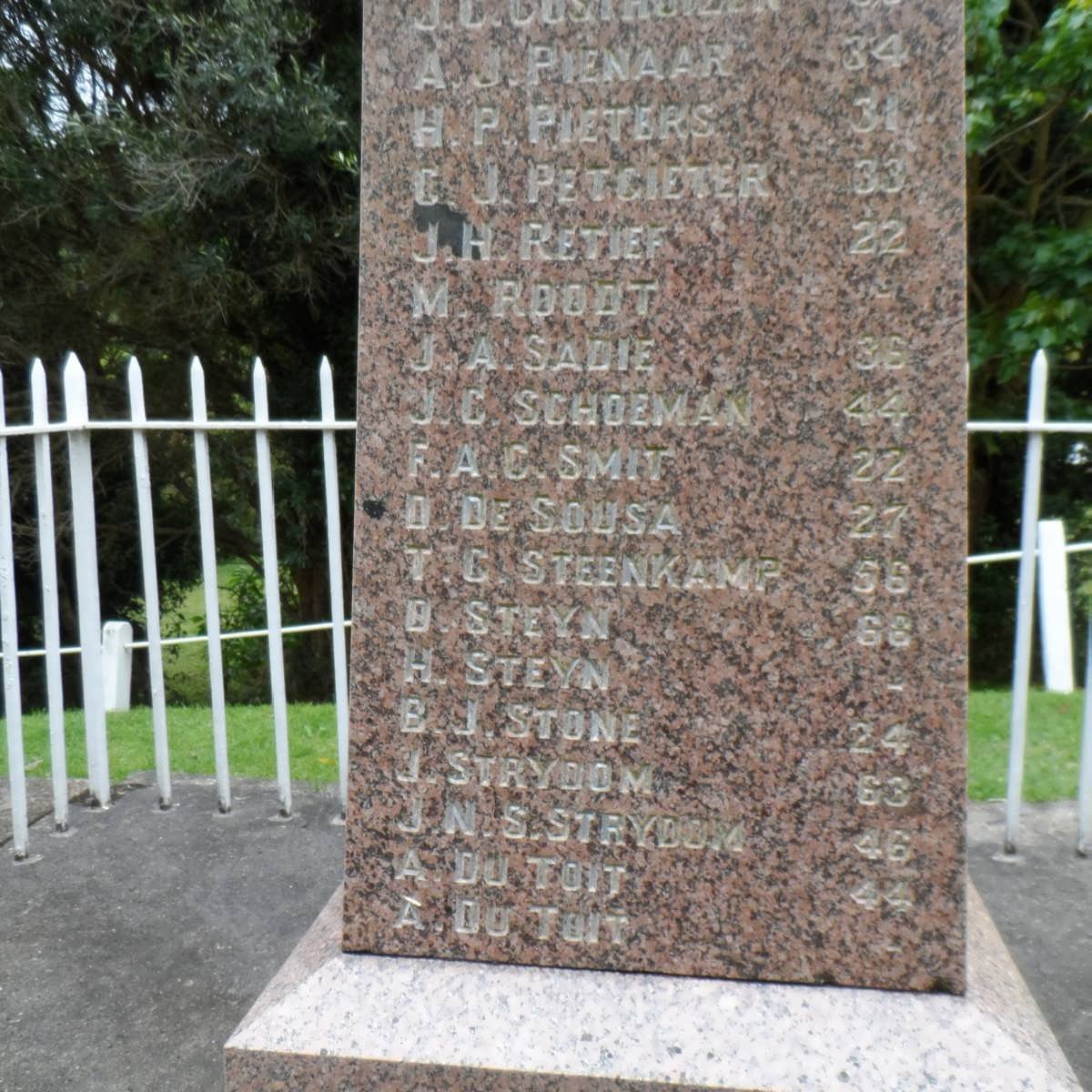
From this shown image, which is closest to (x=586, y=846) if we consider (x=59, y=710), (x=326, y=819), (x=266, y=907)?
(x=266, y=907)

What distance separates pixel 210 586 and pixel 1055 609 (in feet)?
16.0

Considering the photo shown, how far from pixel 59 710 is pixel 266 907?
1.11m

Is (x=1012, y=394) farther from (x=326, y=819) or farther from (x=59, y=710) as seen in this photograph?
(x=59, y=710)

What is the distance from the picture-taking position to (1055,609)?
5.62 m

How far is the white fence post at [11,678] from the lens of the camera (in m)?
3.23

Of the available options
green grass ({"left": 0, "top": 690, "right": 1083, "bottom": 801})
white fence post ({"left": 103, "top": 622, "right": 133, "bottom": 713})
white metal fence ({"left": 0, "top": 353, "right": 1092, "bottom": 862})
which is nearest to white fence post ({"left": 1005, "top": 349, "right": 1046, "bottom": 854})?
white metal fence ({"left": 0, "top": 353, "right": 1092, "bottom": 862})

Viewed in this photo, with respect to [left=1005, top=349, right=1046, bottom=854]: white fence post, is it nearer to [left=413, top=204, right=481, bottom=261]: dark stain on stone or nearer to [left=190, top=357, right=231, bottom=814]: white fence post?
[left=413, top=204, right=481, bottom=261]: dark stain on stone

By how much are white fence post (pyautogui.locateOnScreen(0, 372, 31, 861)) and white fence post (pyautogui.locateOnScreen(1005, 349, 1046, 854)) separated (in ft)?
11.3

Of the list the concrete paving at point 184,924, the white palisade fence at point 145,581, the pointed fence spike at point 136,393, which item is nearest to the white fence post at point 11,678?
the white palisade fence at point 145,581

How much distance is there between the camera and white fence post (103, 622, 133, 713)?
21.4 feet

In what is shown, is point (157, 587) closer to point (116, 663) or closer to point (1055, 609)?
point (116, 663)

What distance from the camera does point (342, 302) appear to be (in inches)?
305

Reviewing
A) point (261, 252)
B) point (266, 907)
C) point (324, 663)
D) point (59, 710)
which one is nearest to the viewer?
point (266, 907)

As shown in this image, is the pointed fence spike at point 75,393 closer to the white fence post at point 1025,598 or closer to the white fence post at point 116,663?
the white fence post at point 1025,598
